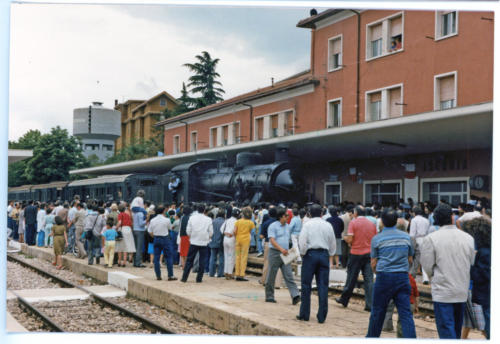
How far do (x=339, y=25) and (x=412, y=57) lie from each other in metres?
2.40

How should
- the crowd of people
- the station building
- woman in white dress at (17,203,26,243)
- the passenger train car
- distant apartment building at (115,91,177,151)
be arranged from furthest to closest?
woman in white dress at (17,203,26,243), the passenger train car, distant apartment building at (115,91,177,151), the station building, the crowd of people

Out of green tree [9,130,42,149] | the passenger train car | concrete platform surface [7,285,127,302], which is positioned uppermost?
green tree [9,130,42,149]

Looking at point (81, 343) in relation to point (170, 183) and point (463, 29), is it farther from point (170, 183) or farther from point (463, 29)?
point (170, 183)

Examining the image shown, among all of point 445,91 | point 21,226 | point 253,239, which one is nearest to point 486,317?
point 253,239

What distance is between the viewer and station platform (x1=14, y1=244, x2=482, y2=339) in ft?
23.8

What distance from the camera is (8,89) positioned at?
6.59 m

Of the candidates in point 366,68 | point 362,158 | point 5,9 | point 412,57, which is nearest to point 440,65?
point 412,57

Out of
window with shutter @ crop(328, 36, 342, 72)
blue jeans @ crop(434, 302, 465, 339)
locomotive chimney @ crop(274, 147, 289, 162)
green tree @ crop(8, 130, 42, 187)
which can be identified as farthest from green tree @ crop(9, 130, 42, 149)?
window with shutter @ crop(328, 36, 342, 72)

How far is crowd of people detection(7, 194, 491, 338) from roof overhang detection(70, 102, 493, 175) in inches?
64.7

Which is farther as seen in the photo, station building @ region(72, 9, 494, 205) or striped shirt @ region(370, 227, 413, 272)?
station building @ region(72, 9, 494, 205)

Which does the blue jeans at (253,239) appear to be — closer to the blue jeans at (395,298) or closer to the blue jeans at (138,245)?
the blue jeans at (138,245)

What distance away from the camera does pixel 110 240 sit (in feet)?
45.0

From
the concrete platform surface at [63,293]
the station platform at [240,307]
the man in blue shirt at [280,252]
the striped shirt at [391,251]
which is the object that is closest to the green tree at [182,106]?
the station platform at [240,307]

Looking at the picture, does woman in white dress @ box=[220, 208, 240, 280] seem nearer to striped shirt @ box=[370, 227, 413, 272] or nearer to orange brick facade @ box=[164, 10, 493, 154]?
striped shirt @ box=[370, 227, 413, 272]
